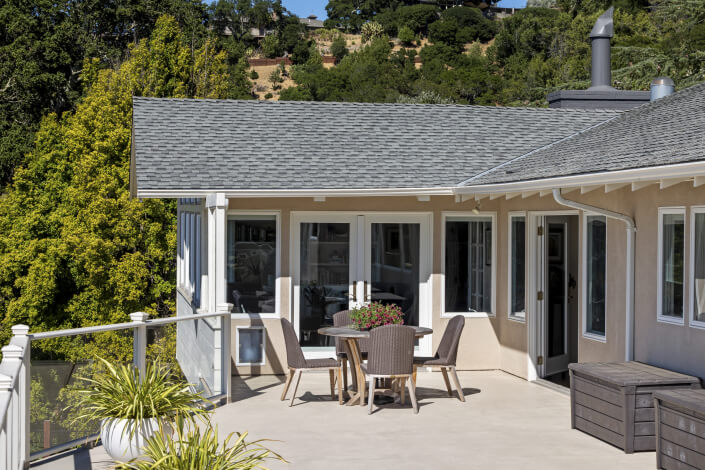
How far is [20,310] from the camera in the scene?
28.8 metres

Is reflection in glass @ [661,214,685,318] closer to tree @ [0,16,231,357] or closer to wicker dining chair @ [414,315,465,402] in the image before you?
wicker dining chair @ [414,315,465,402]

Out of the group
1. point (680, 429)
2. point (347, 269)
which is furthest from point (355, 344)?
point (680, 429)

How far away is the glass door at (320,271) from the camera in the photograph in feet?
39.4

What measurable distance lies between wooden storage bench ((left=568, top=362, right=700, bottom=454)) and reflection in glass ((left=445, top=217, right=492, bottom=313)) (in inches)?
165

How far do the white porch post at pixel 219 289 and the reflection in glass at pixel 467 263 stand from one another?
11.4 feet

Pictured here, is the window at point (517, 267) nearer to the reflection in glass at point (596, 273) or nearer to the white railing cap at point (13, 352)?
the reflection in glass at point (596, 273)

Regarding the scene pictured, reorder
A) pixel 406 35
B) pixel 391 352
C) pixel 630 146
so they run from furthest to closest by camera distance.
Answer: pixel 406 35, pixel 630 146, pixel 391 352

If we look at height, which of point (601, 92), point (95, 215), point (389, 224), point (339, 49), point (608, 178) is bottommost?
point (389, 224)

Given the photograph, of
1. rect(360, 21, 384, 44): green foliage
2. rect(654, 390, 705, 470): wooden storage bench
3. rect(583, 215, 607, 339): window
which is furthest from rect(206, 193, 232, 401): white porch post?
rect(360, 21, 384, 44): green foliage

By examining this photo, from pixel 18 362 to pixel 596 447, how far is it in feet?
15.7

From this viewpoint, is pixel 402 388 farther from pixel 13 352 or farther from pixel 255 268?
pixel 13 352

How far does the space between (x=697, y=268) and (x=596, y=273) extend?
6.87 feet

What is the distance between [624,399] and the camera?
730 cm

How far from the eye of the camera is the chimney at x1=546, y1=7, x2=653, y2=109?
14898mm
